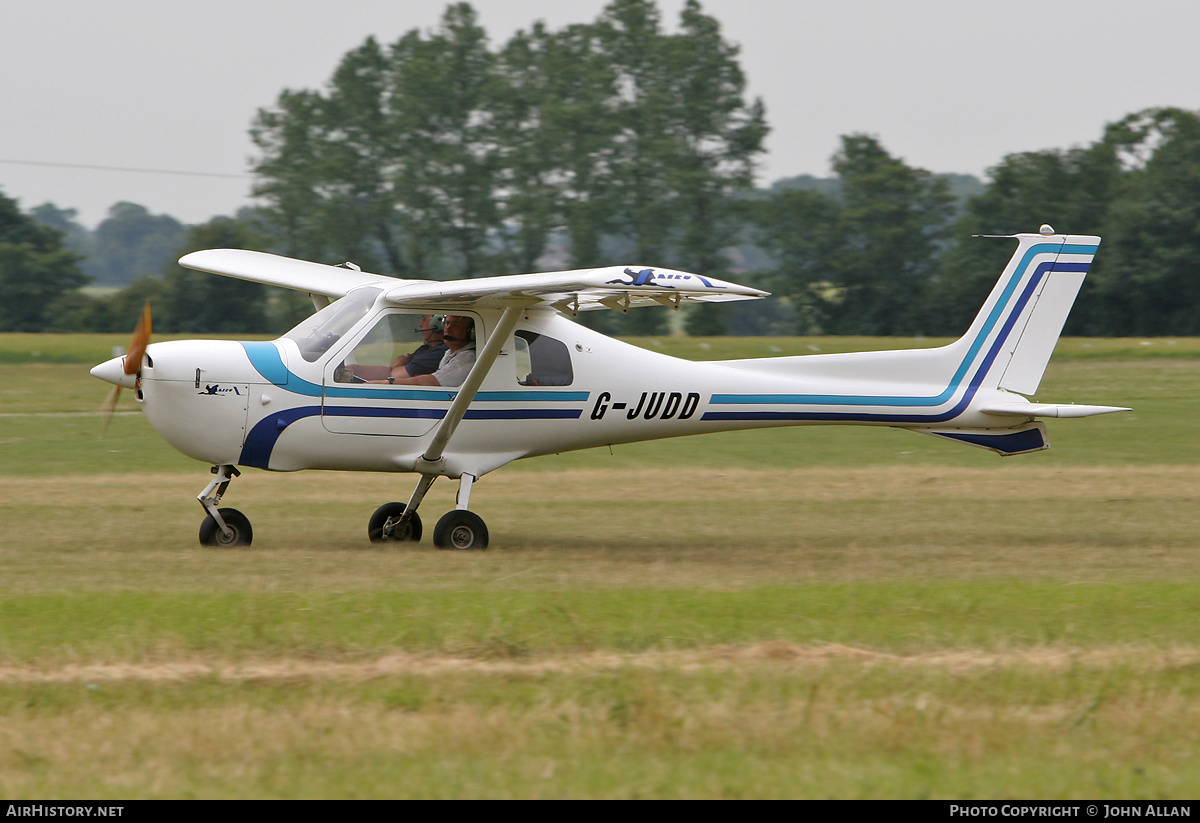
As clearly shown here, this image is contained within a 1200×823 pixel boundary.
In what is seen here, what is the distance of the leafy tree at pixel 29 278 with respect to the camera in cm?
Answer: 6116

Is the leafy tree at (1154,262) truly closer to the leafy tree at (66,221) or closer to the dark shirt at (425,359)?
the dark shirt at (425,359)

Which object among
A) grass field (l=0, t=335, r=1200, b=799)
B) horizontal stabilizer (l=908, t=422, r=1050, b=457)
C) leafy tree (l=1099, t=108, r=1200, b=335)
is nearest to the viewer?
grass field (l=0, t=335, r=1200, b=799)

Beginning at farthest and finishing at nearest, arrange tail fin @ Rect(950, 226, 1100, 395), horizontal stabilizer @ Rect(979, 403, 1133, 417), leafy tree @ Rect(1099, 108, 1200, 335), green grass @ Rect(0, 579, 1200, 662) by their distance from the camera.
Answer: leafy tree @ Rect(1099, 108, 1200, 335) < tail fin @ Rect(950, 226, 1100, 395) < horizontal stabilizer @ Rect(979, 403, 1133, 417) < green grass @ Rect(0, 579, 1200, 662)

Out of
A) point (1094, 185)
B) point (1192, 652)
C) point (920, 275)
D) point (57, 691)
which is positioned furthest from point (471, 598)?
point (1094, 185)

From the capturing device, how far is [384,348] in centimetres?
1195

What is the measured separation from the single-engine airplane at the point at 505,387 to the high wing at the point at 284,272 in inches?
3.5

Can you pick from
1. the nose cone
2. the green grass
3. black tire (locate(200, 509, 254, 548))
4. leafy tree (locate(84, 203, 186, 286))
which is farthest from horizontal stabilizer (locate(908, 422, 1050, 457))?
leafy tree (locate(84, 203, 186, 286))

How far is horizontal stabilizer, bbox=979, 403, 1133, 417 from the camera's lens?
12492 millimetres

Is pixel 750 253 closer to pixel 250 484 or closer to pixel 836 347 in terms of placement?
pixel 836 347

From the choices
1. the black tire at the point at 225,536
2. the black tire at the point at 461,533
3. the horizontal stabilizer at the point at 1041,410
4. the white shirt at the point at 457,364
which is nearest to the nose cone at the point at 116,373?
the black tire at the point at 225,536

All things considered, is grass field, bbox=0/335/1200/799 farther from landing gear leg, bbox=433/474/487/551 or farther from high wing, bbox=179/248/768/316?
high wing, bbox=179/248/768/316

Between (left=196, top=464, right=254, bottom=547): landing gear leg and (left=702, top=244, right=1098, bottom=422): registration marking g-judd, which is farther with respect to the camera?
(left=702, top=244, right=1098, bottom=422): registration marking g-judd

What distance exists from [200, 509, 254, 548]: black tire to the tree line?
48572mm

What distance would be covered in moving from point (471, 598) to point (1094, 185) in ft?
218
